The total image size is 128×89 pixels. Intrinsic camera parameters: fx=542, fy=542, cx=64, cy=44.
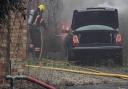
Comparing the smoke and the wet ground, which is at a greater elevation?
the smoke

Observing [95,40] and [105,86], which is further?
[95,40]

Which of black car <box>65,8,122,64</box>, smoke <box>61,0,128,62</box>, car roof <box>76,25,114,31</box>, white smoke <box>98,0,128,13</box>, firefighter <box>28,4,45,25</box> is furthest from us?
white smoke <box>98,0,128,13</box>

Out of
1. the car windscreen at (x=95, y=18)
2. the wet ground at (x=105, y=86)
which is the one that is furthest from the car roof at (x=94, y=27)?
the wet ground at (x=105, y=86)

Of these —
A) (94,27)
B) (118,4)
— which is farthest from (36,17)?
(118,4)

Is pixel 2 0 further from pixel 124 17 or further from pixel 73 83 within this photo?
pixel 124 17

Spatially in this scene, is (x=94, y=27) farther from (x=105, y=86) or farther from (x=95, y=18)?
(x=105, y=86)

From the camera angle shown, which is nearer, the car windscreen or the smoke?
the car windscreen

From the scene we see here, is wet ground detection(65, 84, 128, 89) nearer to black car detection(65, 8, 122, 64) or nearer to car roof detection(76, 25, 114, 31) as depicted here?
black car detection(65, 8, 122, 64)

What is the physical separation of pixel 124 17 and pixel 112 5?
78.2 inches

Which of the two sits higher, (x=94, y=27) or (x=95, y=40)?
(x=94, y=27)

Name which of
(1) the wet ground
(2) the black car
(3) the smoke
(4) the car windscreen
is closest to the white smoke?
(3) the smoke

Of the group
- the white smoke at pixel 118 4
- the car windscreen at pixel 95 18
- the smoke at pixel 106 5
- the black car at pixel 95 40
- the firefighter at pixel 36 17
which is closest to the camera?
the black car at pixel 95 40

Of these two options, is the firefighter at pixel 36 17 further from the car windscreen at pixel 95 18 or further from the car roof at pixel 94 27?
the car roof at pixel 94 27

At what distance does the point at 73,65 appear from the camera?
17.2 m
